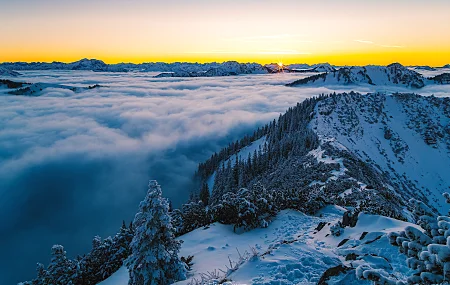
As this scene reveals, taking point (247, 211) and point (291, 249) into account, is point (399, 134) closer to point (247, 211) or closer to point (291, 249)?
point (247, 211)

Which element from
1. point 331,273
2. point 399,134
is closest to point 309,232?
point 331,273

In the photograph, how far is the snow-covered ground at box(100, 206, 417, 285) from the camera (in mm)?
10859

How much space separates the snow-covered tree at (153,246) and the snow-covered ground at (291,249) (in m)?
1.80

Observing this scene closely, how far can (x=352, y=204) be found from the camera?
31812mm

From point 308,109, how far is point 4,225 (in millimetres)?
165137

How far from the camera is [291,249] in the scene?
503 inches

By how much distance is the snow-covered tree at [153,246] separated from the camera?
1630cm

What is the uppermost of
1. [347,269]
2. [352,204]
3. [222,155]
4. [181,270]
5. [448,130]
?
[347,269]

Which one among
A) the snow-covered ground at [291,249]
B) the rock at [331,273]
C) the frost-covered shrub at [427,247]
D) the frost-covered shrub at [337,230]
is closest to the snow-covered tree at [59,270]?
the snow-covered ground at [291,249]

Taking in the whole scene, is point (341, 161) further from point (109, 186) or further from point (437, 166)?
point (109, 186)

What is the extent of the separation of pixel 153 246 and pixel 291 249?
852 centimetres

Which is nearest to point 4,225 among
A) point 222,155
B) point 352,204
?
point 222,155

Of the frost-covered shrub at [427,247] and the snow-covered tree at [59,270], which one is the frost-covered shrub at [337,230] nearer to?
the frost-covered shrub at [427,247]

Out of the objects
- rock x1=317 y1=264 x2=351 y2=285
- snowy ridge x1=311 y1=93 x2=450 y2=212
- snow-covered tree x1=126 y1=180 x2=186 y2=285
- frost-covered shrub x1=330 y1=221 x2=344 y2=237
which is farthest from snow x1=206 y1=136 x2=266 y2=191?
rock x1=317 y1=264 x2=351 y2=285
